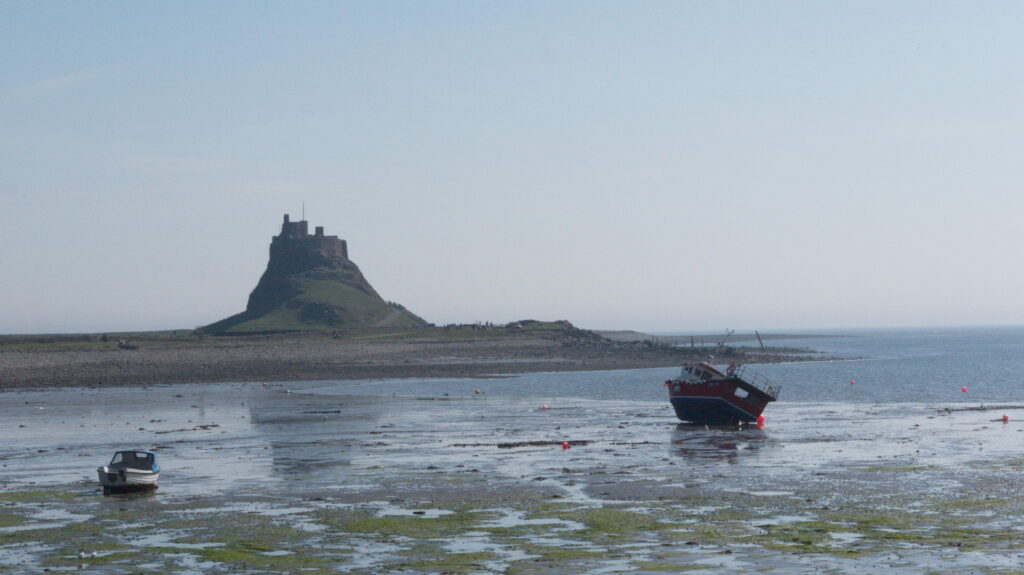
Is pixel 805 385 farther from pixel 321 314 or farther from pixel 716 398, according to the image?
pixel 321 314

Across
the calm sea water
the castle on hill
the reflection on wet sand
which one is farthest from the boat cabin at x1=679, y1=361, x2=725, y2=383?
the castle on hill

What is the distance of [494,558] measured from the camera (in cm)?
2552

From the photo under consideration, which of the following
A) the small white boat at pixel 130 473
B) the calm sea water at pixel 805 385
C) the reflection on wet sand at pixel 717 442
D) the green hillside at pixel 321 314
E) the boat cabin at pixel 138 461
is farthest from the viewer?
the green hillside at pixel 321 314

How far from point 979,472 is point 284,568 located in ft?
81.6

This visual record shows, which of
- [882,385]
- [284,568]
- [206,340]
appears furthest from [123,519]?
[206,340]

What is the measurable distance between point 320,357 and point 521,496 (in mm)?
94541

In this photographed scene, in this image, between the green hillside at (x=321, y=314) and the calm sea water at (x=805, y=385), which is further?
the green hillside at (x=321, y=314)

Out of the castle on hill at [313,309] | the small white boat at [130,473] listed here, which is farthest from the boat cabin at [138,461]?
the castle on hill at [313,309]

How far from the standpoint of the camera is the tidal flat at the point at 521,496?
25.5 metres

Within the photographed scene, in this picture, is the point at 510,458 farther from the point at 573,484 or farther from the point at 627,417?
the point at 627,417

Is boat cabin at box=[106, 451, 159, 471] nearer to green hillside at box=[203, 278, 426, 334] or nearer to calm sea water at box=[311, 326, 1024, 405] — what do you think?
calm sea water at box=[311, 326, 1024, 405]

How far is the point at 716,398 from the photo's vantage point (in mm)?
60188

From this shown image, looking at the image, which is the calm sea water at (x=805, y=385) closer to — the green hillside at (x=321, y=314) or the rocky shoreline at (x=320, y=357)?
the rocky shoreline at (x=320, y=357)

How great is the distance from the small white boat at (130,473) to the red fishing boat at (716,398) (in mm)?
31558
